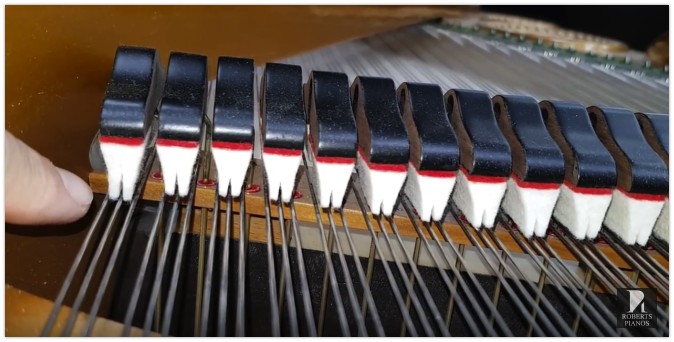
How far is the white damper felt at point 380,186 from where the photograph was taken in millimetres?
692

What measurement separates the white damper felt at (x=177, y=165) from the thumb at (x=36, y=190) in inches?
3.7

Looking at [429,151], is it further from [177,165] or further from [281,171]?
[177,165]

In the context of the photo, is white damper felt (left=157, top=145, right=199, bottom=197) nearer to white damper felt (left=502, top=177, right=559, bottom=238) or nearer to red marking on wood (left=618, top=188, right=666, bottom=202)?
white damper felt (left=502, top=177, right=559, bottom=238)

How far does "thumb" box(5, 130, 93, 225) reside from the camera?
22.3 inches

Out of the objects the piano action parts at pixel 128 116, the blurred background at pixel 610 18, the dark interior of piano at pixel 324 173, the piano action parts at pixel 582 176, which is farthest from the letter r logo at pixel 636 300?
the blurred background at pixel 610 18

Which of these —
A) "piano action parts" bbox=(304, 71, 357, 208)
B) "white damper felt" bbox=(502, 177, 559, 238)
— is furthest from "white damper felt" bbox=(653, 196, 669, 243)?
"piano action parts" bbox=(304, 71, 357, 208)

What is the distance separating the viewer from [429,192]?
2.31ft

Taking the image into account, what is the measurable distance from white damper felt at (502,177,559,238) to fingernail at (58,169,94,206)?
0.48m

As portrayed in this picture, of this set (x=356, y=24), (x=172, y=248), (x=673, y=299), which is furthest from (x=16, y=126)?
(x=356, y=24)

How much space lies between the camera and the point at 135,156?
0.66 metres

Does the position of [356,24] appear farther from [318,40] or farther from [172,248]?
[172,248]

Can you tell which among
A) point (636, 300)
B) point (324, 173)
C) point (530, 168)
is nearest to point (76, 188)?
point (324, 173)
